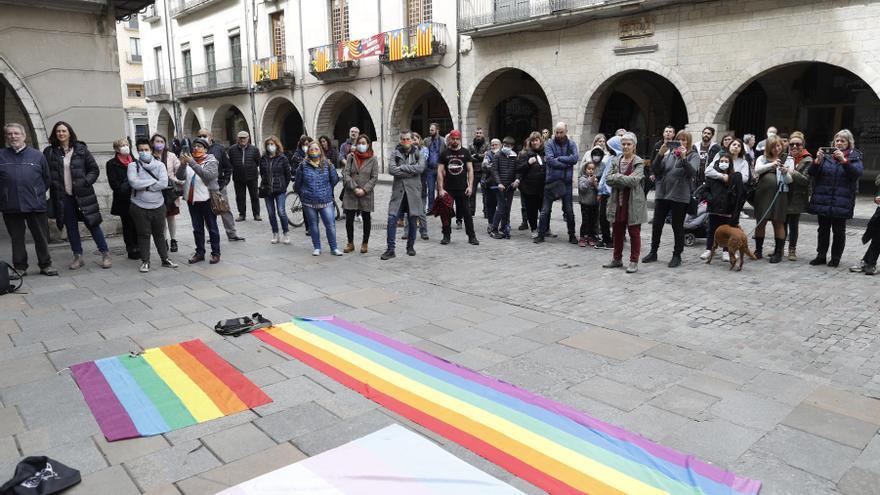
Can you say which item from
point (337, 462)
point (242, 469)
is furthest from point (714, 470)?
Answer: point (242, 469)

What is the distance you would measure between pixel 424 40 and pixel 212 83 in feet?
47.8

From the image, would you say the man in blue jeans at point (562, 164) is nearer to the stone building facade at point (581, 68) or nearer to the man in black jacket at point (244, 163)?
the man in black jacket at point (244, 163)

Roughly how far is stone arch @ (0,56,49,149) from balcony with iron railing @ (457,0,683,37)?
1168 cm

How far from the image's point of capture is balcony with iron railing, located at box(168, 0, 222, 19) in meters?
28.8

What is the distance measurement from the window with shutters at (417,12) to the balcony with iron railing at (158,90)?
18.7 m

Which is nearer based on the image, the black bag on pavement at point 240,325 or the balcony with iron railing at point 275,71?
the black bag on pavement at point 240,325

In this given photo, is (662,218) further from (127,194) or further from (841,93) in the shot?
(841,93)

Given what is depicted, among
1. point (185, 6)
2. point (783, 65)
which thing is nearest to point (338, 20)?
point (185, 6)

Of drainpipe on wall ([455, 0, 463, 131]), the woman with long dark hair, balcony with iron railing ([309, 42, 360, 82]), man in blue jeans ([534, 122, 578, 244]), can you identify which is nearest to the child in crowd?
man in blue jeans ([534, 122, 578, 244])

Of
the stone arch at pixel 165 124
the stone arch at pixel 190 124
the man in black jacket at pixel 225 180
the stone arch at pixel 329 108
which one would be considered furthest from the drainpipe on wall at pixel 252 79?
the man in black jacket at pixel 225 180

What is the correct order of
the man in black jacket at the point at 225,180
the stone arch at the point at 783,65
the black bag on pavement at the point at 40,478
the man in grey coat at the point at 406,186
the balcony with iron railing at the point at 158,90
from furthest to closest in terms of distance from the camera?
the balcony with iron railing at the point at 158,90 → the stone arch at the point at 783,65 → the man in black jacket at the point at 225,180 → the man in grey coat at the point at 406,186 → the black bag on pavement at the point at 40,478

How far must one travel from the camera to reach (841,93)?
15859 mm

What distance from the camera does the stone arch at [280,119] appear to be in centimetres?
2727

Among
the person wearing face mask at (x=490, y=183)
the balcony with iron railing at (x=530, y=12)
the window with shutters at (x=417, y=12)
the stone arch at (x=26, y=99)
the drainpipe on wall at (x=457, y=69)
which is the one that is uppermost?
the window with shutters at (x=417, y=12)
